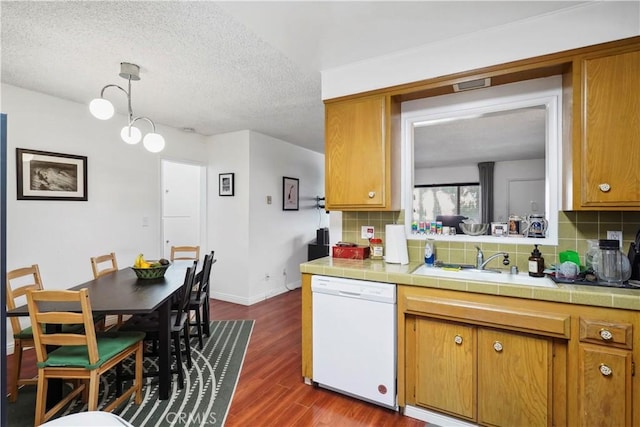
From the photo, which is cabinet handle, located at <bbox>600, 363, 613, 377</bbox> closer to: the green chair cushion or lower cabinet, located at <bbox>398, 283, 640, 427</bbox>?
lower cabinet, located at <bbox>398, 283, 640, 427</bbox>

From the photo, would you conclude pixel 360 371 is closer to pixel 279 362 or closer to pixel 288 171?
pixel 279 362

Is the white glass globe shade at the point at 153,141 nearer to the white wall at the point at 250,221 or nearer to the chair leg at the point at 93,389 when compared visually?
the chair leg at the point at 93,389

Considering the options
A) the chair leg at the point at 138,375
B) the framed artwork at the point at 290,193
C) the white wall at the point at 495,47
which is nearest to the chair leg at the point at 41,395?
the chair leg at the point at 138,375

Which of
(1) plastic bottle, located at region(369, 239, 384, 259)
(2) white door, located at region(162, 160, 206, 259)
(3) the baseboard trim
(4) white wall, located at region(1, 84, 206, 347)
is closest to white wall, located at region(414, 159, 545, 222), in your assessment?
(1) plastic bottle, located at region(369, 239, 384, 259)

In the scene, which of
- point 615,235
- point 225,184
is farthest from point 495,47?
point 225,184

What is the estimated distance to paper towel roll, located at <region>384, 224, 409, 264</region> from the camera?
7.61ft

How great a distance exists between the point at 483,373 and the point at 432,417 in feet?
1.45

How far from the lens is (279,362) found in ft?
8.82

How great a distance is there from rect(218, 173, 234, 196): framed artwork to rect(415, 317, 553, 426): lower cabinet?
10.8 ft

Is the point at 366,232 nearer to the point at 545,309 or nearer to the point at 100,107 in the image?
the point at 545,309

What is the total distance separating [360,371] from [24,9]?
289 cm

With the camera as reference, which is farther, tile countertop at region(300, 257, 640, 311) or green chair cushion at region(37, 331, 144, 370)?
green chair cushion at region(37, 331, 144, 370)

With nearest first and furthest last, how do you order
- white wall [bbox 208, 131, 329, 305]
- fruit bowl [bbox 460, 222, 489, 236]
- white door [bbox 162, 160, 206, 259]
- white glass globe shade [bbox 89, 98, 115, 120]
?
white glass globe shade [bbox 89, 98, 115, 120]
fruit bowl [bbox 460, 222, 489, 236]
white wall [bbox 208, 131, 329, 305]
white door [bbox 162, 160, 206, 259]

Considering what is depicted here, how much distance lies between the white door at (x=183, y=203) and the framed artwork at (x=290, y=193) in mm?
1201
